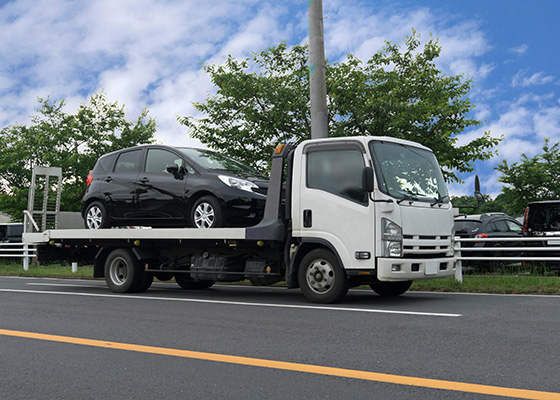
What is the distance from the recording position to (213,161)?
10.7 m

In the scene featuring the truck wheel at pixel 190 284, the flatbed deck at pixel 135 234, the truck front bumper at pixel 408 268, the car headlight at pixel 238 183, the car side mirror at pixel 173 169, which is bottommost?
the truck wheel at pixel 190 284

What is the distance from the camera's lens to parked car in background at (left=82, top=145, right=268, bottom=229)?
392 inches

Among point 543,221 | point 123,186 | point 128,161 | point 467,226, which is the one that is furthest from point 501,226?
point 123,186

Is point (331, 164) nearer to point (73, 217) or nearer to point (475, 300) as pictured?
point (475, 300)

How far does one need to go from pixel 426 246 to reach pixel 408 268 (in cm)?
59

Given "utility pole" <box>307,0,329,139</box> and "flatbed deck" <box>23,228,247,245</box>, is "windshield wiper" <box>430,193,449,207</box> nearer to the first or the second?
"flatbed deck" <box>23,228,247,245</box>

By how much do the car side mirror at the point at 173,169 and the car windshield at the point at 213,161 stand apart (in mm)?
327

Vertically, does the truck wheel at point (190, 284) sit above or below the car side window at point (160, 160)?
below

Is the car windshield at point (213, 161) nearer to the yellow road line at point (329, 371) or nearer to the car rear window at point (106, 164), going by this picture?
the car rear window at point (106, 164)

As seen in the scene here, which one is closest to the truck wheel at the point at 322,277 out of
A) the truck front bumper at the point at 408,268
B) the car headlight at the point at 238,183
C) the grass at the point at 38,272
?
the truck front bumper at the point at 408,268

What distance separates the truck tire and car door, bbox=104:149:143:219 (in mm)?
703

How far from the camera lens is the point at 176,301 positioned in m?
9.84

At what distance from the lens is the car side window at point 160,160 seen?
1080 cm

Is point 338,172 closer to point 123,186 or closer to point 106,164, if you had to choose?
point 123,186
